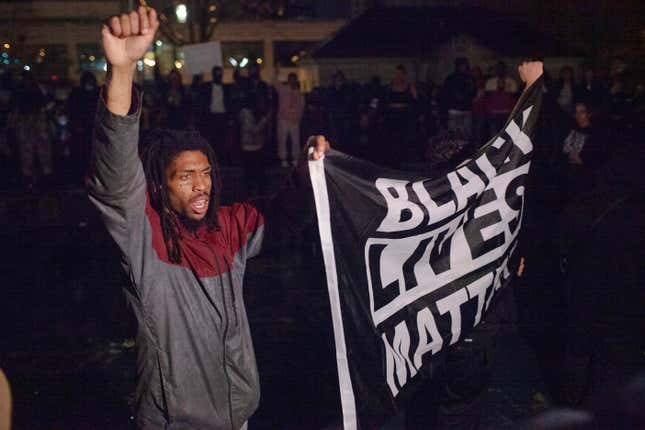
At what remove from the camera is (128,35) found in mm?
2156

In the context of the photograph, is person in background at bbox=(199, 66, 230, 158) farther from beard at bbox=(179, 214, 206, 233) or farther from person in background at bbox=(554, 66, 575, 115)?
beard at bbox=(179, 214, 206, 233)

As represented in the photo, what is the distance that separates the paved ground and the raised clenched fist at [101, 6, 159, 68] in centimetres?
92

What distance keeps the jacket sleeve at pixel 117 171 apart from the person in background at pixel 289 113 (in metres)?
11.2

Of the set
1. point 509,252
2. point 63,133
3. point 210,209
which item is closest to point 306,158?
point 210,209

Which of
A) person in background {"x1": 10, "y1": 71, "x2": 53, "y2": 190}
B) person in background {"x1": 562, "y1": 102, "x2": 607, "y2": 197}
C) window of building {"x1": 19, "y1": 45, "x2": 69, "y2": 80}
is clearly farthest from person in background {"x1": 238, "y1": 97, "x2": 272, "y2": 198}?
window of building {"x1": 19, "y1": 45, "x2": 69, "y2": 80}

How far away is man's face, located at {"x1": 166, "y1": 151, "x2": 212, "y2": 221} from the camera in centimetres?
272

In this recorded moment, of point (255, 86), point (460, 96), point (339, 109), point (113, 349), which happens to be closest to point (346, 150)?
point (339, 109)

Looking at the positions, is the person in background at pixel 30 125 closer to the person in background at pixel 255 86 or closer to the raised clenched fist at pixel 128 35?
the person in background at pixel 255 86

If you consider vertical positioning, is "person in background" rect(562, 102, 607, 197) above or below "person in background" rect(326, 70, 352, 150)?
below

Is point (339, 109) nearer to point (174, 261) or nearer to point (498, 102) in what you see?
point (498, 102)

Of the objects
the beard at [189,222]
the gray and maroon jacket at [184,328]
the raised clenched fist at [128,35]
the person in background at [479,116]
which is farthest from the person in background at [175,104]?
the raised clenched fist at [128,35]

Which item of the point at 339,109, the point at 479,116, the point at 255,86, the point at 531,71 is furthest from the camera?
the point at 339,109

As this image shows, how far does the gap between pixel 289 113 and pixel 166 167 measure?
11.0 m

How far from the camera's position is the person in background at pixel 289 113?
13562 millimetres
